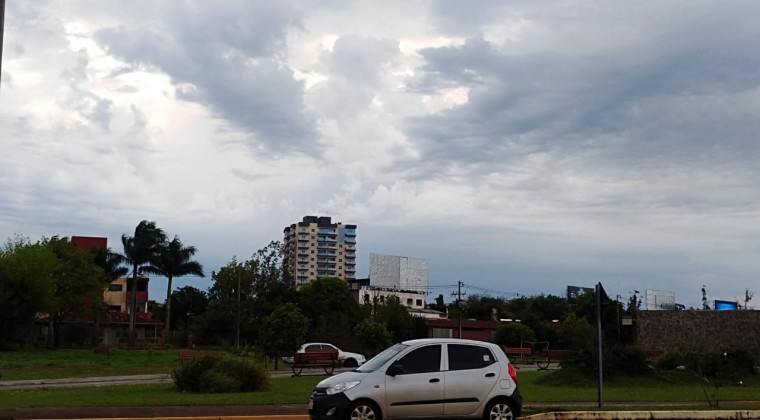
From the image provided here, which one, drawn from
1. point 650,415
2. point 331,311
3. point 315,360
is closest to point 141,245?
point 331,311

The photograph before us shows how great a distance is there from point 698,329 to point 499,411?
43749 millimetres

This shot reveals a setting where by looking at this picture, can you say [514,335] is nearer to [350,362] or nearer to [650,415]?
[350,362]

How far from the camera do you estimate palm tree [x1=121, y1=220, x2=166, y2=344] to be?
89875 millimetres

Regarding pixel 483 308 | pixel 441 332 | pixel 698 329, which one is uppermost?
pixel 483 308

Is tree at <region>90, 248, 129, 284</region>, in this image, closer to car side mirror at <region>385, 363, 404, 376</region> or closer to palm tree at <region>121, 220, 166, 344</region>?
palm tree at <region>121, 220, 166, 344</region>

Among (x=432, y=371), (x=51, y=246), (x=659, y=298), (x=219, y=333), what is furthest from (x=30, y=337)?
(x=659, y=298)

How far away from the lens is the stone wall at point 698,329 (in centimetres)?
5195

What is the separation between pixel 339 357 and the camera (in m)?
42.2

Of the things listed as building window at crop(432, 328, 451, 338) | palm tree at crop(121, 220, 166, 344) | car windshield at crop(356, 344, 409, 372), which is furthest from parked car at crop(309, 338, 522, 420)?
palm tree at crop(121, 220, 166, 344)

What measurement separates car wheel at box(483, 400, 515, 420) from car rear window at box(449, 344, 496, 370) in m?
0.72

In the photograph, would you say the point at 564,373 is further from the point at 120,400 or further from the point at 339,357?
the point at 120,400

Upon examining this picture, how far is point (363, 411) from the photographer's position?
1481cm

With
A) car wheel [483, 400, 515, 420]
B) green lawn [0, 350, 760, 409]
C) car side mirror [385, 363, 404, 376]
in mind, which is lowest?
green lawn [0, 350, 760, 409]

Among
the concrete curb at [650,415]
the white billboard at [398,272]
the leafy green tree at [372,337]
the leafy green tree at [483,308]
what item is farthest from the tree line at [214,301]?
the white billboard at [398,272]
